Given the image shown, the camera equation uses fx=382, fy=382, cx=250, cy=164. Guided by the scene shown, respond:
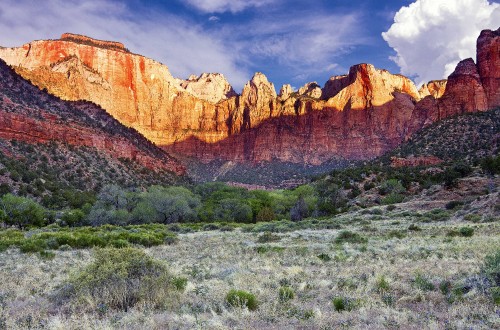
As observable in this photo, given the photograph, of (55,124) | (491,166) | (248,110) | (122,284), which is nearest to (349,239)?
(122,284)

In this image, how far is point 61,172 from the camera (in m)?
59.0

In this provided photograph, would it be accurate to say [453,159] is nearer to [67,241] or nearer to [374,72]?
[67,241]

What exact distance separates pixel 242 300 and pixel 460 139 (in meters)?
81.0

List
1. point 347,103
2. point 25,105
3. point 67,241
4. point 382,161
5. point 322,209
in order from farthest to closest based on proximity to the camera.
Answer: point 347,103
point 382,161
point 25,105
point 322,209
point 67,241

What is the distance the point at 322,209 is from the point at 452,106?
A: 256 feet

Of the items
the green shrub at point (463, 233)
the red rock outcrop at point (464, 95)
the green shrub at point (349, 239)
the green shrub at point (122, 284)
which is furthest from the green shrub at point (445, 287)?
the red rock outcrop at point (464, 95)

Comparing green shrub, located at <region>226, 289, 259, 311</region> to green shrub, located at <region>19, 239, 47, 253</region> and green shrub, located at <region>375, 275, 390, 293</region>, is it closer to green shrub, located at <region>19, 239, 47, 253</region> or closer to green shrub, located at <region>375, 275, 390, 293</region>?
green shrub, located at <region>375, 275, 390, 293</region>

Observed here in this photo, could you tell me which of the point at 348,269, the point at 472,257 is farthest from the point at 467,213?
the point at 348,269

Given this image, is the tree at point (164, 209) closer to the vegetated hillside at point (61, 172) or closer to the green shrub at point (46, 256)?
the vegetated hillside at point (61, 172)

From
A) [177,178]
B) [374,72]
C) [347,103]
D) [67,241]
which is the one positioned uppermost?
[374,72]

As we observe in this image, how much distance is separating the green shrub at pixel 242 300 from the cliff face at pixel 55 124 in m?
62.4

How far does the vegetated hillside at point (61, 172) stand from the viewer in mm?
49562

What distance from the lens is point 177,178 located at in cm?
9262

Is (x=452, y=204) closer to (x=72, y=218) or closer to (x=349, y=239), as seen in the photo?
(x=349, y=239)
